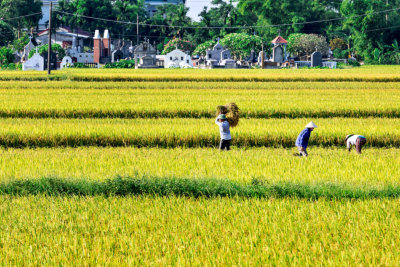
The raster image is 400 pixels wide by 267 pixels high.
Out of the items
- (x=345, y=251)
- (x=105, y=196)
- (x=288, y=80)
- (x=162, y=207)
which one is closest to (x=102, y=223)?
(x=162, y=207)

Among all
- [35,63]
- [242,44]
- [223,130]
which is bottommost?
[223,130]

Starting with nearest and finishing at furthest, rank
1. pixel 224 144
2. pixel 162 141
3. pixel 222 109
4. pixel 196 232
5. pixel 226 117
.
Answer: pixel 196 232
pixel 222 109
pixel 226 117
pixel 224 144
pixel 162 141

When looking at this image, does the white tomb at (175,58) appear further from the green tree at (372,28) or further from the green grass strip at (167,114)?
the green grass strip at (167,114)

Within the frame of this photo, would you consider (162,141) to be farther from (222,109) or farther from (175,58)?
(175,58)

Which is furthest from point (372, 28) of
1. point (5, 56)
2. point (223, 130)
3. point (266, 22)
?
point (223, 130)

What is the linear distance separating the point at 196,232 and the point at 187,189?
2038mm

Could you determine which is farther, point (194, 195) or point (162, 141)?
point (162, 141)

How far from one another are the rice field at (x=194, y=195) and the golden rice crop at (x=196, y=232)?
0.06 ft

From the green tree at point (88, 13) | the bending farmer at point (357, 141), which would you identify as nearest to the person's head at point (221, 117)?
the bending farmer at point (357, 141)

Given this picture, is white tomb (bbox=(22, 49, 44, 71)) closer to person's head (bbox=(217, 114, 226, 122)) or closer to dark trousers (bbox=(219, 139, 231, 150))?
dark trousers (bbox=(219, 139, 231, 150))

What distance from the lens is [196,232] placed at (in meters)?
5.70

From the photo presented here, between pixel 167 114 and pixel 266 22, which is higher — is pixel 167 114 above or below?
below

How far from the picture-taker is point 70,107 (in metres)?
17.8

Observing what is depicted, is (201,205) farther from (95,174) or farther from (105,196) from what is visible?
(95,174)
